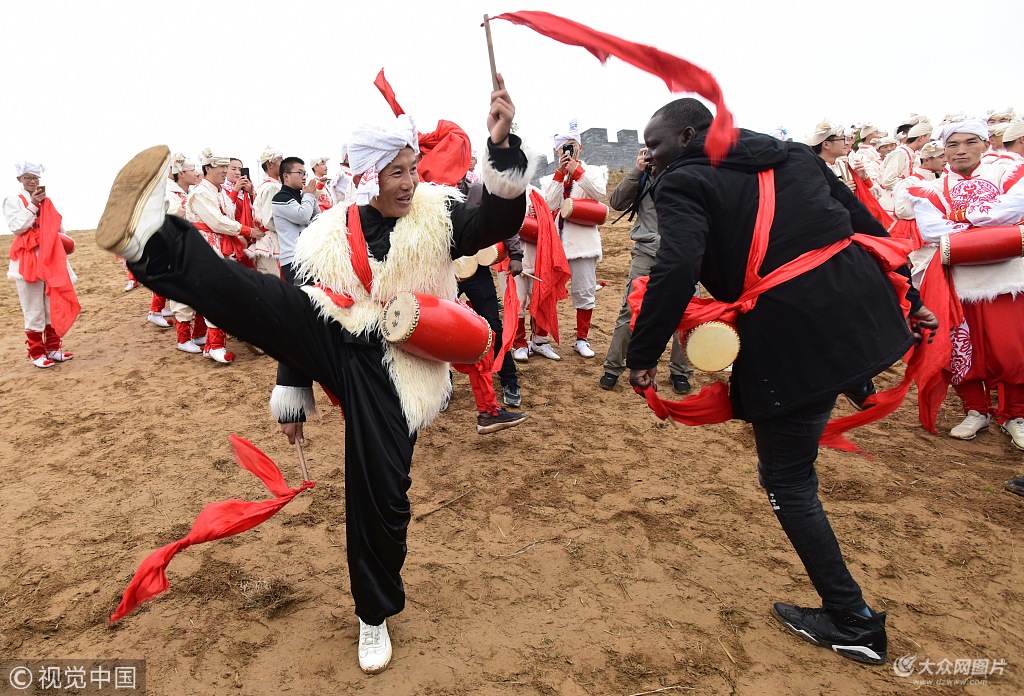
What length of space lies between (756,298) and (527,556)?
5.94ft

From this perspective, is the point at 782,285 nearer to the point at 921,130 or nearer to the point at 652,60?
the point at 652,60

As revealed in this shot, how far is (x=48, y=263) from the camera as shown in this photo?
6.35 m

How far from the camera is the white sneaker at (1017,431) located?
168 inches

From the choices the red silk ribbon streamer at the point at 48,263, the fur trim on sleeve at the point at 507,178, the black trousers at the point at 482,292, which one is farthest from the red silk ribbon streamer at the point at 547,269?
the red silk ribbon streamer at the point at 48,263

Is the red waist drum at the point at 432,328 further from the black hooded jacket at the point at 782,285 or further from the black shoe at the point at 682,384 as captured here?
the black shoe at the point at 682,384

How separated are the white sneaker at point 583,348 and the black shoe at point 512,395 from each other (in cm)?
149

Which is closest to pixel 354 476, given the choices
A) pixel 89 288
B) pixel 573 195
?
pixel 573 195

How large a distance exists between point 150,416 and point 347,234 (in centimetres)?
385

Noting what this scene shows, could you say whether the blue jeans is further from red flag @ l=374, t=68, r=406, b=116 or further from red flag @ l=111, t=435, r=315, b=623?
red flag @ l=374, t=68, r=406, b=116

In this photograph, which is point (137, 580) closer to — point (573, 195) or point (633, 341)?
→ point (633, 341)

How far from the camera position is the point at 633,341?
7.63 feet

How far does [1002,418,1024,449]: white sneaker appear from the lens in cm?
427

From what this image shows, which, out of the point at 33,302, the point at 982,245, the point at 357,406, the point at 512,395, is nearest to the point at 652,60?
the point at 357,406

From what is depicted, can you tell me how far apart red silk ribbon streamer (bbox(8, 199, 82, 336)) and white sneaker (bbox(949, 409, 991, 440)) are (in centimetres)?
817
